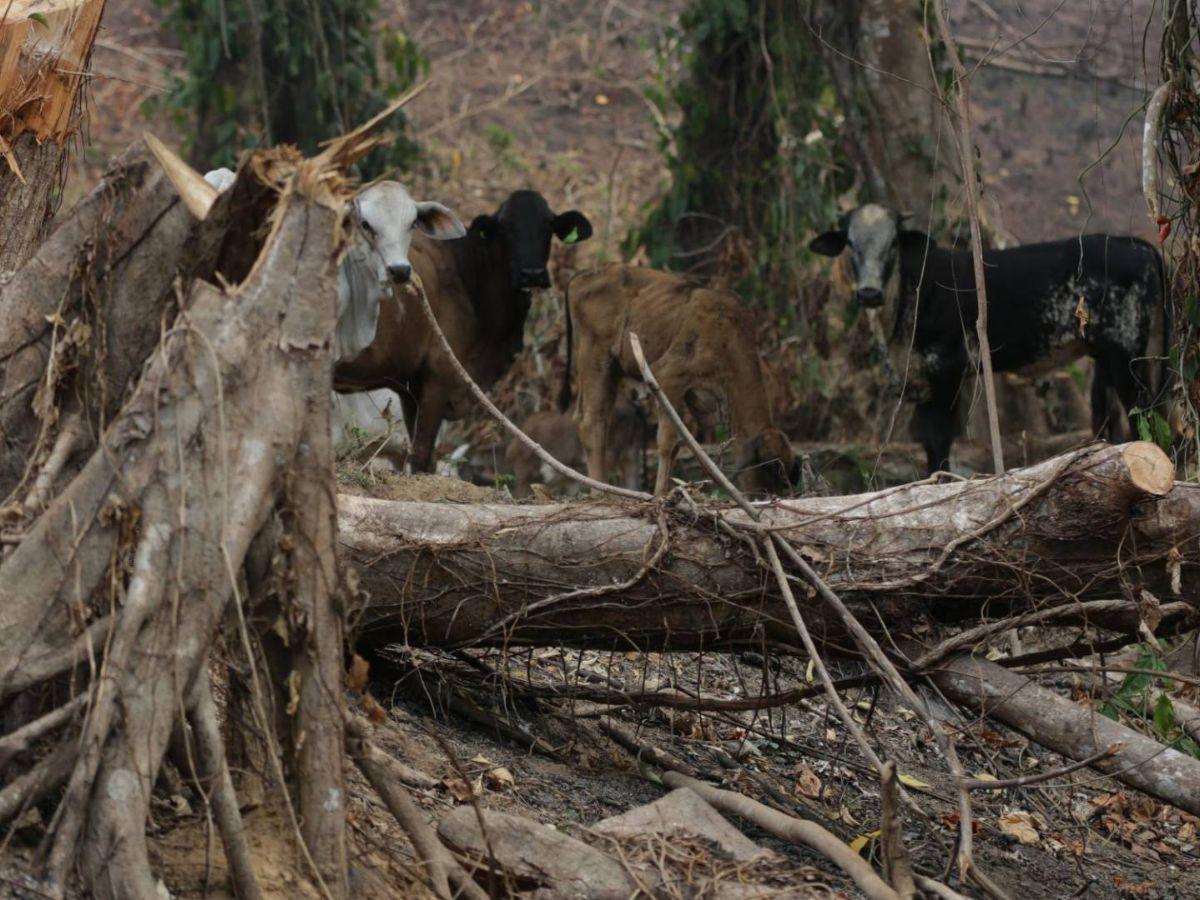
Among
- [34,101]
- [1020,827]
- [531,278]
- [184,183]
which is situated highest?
[34,101]

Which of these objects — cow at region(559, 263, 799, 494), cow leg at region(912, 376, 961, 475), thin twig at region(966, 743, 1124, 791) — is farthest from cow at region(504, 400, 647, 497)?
thin twig at region(966, 743, 1124, 791)

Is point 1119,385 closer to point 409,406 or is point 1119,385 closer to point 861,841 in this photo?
point 409,406

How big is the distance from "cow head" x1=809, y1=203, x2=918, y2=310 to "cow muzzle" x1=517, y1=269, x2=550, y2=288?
1949mm

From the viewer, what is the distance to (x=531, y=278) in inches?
445

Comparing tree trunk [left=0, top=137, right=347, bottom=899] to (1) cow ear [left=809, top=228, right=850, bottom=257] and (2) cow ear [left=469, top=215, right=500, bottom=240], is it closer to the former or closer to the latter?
(2) cow ear [left=469, top=215, right=500, bottom=240]

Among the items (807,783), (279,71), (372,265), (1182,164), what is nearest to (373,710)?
(807,783)

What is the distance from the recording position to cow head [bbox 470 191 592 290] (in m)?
11.4

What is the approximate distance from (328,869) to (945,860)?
95.6 inches

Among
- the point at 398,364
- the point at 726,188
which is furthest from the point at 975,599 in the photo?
the point at 726,188

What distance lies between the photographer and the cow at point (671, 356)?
34.4 feet

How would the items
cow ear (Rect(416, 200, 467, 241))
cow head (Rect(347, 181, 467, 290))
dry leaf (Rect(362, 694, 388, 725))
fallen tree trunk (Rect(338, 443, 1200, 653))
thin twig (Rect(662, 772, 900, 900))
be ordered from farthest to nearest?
cow ear (Rect(416, 200, 467, 241)) < cow head (Rect(347, 181, 467, 290)) < fallen tree trunk (Rect(338, 443, 1200, 653)) < thin twig (Rect(662, 772, 900, 900)) < dry leaf (Rect(362, 694, 388, 725))

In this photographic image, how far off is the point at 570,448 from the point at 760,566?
23.0ft

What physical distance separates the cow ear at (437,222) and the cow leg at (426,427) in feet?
3.39

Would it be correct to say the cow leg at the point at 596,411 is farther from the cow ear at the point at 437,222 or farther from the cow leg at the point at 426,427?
the cow ear at the point at 437,222
